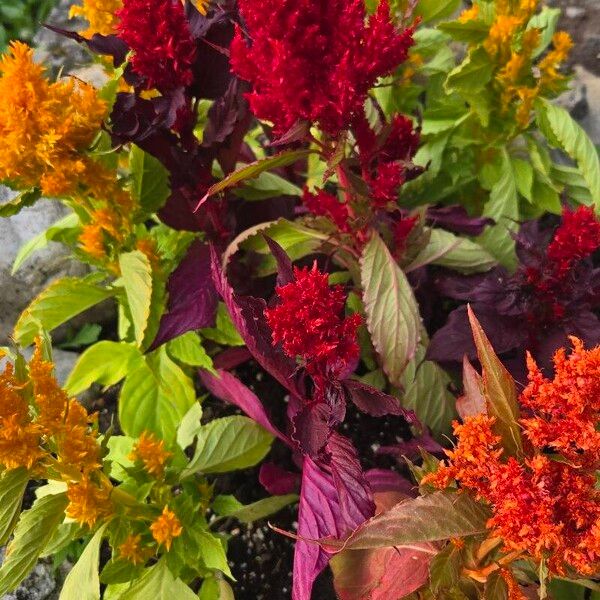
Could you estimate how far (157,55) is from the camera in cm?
101

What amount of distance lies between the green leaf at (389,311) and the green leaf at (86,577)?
590 mm

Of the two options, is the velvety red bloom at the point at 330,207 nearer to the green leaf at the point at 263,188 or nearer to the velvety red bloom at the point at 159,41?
the green leaf at the point at 263,188

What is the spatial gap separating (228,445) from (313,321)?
63 centimetres

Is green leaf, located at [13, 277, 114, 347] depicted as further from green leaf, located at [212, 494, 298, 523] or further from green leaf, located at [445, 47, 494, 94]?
green leaf, located at [445, 47, 494, 94]

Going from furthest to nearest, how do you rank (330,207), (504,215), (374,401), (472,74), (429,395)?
(504,215)
(472,74)
(429,395)
(330,207)
(374,401)

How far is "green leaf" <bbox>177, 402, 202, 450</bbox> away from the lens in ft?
4.28

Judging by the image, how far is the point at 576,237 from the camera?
1.04 metres

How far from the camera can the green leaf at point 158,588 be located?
1.13 m

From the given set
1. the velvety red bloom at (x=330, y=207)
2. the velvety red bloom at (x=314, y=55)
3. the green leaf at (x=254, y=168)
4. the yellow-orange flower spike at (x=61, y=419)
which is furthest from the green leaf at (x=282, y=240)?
the yellow-orange flower spike at (x=61, y=419)

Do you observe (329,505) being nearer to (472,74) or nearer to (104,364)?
(104,364)

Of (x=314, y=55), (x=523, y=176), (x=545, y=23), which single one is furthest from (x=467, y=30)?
(x=314, y=55)

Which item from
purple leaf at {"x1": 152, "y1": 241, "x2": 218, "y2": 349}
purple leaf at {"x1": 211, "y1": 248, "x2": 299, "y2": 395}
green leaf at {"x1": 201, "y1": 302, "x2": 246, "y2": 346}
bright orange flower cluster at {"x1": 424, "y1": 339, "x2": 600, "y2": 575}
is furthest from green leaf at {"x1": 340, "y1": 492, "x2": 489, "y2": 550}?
green leaf at {"x1": 201, "y1": 302, "x2": 246, "y2": 346}

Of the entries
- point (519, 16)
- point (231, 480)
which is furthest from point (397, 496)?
point (519, 16)

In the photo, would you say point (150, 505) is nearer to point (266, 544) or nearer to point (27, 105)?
point (266, 544)
